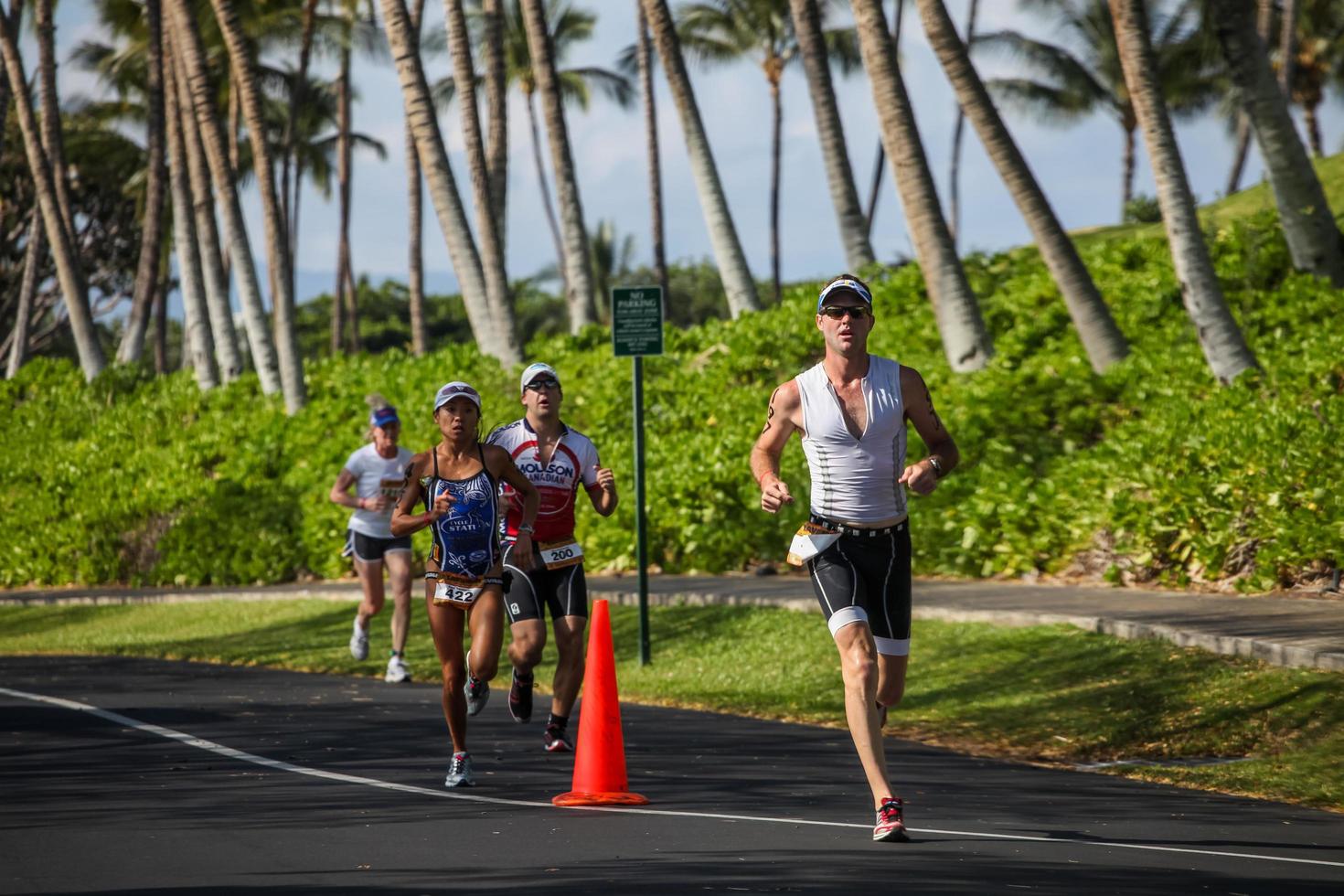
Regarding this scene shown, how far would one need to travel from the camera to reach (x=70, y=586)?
3005 centimetres

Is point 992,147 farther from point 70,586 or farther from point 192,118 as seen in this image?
point 192,118

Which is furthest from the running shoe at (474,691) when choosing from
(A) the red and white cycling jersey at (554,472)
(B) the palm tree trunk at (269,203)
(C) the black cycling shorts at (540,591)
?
(B) the palm tree trunk at (269,203)

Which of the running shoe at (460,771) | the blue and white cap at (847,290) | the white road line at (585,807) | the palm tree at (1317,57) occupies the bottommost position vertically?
the white road line at (585,807)

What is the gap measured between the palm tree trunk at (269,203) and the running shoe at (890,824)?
73.4 feet

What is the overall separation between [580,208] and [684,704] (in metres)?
16.2

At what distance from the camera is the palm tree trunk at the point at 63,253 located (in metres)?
35.8

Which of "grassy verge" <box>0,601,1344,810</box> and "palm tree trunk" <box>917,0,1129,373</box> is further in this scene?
"palm tree trunk" <box>917,0,1129,373</box>

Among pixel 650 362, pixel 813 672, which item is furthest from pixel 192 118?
pixel 813 672

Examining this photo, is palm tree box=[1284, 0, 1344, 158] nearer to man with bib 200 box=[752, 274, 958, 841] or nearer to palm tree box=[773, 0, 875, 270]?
palm tree box=[773, 0, 875, 270]

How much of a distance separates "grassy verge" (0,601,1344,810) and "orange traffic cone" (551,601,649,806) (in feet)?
9.97

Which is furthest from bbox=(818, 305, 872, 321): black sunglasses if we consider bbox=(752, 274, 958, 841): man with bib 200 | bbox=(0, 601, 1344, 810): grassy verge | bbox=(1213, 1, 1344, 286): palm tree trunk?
bbox=(1213, 1, 1344, 286): palm tree trunk

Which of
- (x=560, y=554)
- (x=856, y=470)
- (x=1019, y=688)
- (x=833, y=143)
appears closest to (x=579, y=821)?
(x=856, y=470)

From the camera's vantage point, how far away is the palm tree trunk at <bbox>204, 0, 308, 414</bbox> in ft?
95.1

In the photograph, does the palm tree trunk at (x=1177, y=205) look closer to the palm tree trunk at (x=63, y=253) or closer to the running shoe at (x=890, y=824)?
the running shoe at (x=890, y=824)
